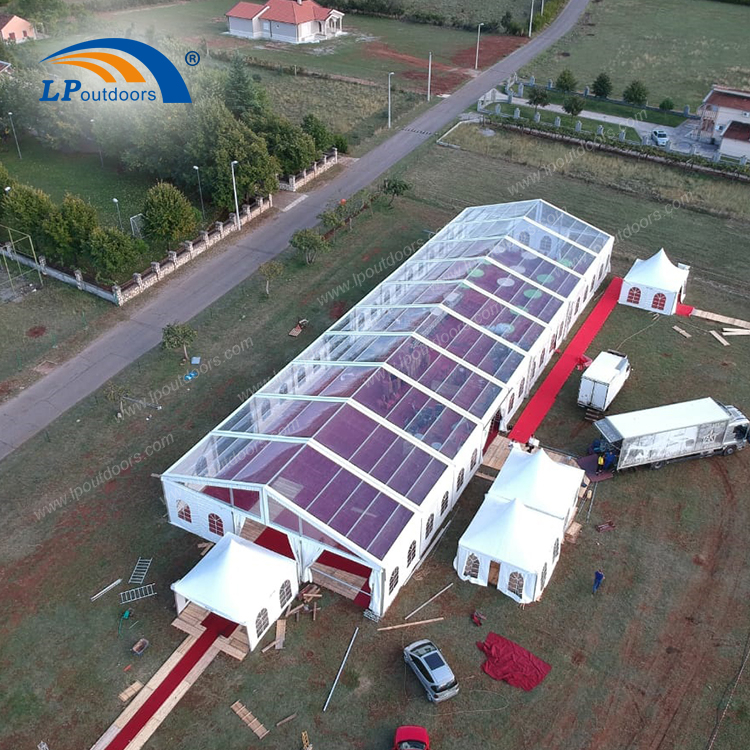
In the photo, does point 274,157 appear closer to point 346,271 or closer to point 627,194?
point 346,271

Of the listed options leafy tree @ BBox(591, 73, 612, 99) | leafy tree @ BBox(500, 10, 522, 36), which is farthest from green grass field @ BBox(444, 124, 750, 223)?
leafy tree @ BBox(500, 10, 522, 36)

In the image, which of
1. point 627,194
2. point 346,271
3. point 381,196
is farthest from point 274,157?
point 627,194

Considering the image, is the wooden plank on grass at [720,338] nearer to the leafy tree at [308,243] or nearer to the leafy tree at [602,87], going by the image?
the leafy tree at [308,243]

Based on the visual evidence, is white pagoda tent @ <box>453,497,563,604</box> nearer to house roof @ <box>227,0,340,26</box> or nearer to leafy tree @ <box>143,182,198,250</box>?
leafy tree @ <box>143,182,198,250</box>

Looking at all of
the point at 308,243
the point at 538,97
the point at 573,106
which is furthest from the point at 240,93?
the point at 573,106

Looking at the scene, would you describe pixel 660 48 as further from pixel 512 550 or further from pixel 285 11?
pixel 512 550

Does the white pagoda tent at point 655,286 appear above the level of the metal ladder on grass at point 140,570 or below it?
above

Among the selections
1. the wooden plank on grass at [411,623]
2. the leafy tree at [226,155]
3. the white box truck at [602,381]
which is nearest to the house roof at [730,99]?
A: the leafy tree at [226,155]

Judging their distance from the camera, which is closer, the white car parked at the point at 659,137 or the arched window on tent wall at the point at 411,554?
the arched window on tent wall at the point at 411,554
